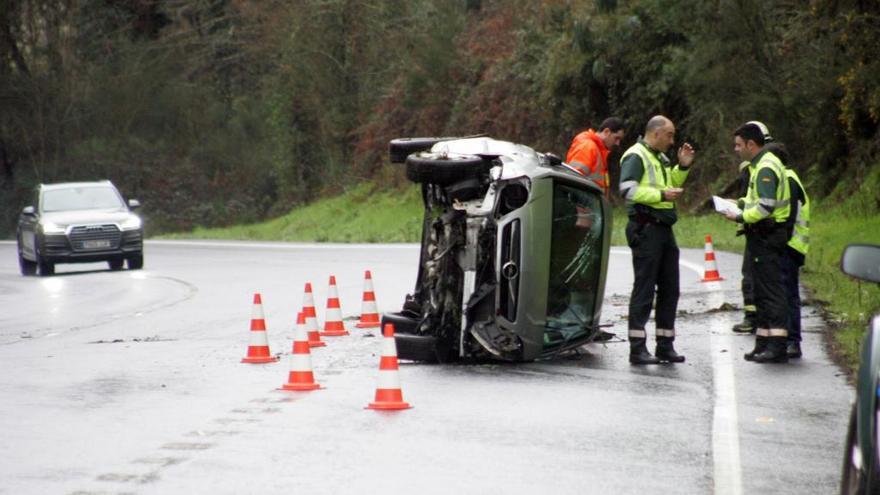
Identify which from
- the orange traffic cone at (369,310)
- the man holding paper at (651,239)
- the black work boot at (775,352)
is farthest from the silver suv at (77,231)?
the black work boot at (775,352)

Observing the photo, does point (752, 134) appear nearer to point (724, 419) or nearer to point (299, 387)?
point (724, 419)

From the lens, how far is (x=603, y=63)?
131 feet

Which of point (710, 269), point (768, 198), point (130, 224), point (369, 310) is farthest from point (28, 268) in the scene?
point (768, 198)

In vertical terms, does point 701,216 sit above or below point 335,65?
below

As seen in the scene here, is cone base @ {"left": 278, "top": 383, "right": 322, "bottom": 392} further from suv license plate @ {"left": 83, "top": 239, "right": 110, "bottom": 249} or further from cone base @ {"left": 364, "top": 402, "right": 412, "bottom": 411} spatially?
suv license plate @ {"left": 83, "top": 239, "right": 110, "bottom": 249}

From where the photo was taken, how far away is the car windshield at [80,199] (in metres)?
30.5

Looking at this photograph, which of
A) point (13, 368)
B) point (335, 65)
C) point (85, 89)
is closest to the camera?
point (13, 368)

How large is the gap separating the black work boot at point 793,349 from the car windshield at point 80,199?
20215 millimetres

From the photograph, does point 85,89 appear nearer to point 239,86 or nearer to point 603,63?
point 239,86

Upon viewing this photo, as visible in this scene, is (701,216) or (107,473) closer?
(107,473)

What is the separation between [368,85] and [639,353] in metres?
42.7

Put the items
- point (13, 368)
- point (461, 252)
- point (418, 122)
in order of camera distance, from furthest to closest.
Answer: point (418, 122)
point (13, 368)
point (461, 252)

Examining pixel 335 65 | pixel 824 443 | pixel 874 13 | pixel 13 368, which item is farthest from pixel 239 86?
pixel 824 443

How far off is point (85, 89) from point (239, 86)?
6.51 metres
